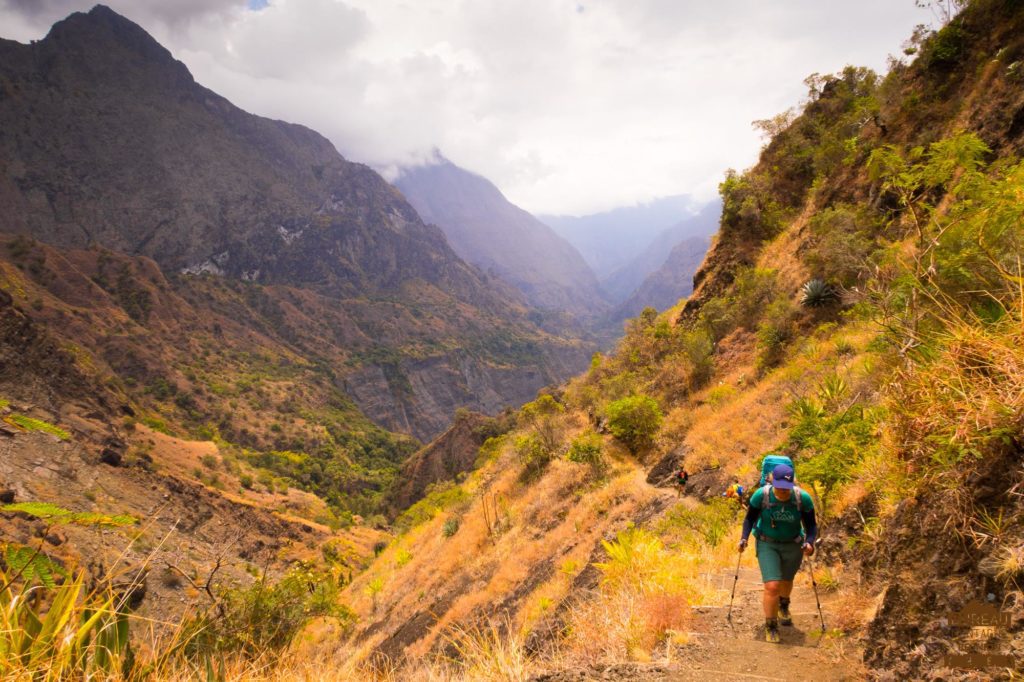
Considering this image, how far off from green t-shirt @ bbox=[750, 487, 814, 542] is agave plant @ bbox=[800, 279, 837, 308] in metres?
11.1

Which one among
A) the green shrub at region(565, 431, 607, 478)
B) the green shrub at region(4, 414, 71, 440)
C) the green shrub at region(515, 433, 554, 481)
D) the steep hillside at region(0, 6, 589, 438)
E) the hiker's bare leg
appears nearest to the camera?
the green shrub at region(4, 414, 71, 440)

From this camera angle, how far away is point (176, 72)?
188m

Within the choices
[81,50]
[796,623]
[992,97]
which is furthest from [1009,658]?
[81,50]

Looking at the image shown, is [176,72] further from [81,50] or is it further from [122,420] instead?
[122,420]

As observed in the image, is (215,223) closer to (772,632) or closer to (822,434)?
(822,434)

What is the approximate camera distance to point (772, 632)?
12.1 feet

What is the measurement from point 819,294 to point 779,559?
11511 millimetres

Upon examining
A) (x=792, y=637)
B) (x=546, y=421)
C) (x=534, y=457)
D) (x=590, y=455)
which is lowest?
A: (x=534, y=457)

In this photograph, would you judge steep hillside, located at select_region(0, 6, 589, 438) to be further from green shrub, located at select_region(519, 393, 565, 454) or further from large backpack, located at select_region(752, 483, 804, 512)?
large backpack, located at select_region(752, 483, 804, 512)

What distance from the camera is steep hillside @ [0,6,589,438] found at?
134 metres

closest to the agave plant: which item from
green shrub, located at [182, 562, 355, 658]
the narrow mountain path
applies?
the narrow mountain path

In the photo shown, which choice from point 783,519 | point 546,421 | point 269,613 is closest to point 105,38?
point 546,421

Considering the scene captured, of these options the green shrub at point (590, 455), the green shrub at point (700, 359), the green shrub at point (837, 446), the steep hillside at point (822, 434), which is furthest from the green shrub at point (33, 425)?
the green shrub at point (700, 359)

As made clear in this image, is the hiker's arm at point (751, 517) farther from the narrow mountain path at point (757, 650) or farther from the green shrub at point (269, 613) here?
the green shrub at point (269, 613)
